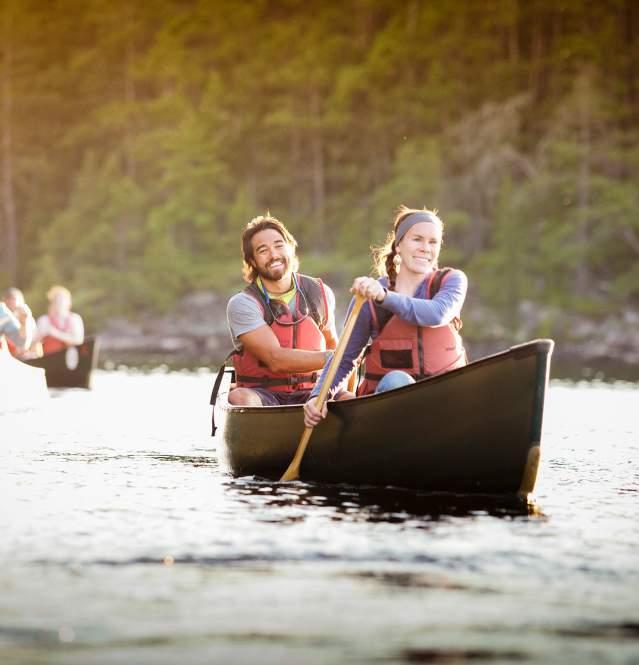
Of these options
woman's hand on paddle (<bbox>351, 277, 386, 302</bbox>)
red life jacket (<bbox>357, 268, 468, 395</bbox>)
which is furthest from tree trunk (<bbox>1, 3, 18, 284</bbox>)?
woman's hand on paddle (<bbox>351, 277, 386, 302</bbox>)

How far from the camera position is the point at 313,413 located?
Answer: 23.6 ft

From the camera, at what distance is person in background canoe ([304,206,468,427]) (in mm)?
7102

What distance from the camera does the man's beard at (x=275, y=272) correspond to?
7.99 metres

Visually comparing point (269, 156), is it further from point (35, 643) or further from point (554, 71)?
point (35, 643)

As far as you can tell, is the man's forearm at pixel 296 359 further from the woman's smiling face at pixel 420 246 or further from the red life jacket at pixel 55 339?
the red life jacket at pixel 55 339

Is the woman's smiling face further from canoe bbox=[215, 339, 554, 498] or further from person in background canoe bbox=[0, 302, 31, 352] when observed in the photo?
person in background canoe bbox=[0, 302, 31, 352]

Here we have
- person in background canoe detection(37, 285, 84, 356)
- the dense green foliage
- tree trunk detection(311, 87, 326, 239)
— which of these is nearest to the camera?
person in background canoe detection(37, 285, 84, 356)

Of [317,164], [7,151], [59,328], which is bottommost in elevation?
[59,328]

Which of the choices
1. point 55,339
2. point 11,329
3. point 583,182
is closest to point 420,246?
point 11,329

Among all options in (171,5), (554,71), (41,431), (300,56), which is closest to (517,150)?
(554,71)

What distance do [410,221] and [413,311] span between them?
0.57m

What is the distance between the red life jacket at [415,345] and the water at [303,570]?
25.6 inches

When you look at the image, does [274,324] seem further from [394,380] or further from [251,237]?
[394,380]

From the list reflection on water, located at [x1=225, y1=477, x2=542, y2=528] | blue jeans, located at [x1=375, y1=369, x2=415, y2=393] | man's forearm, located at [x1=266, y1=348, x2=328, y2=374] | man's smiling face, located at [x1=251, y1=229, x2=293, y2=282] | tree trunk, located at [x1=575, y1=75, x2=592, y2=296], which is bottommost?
reflection on water, located at [x1=225, y1=477, x2=542, y2=528]
